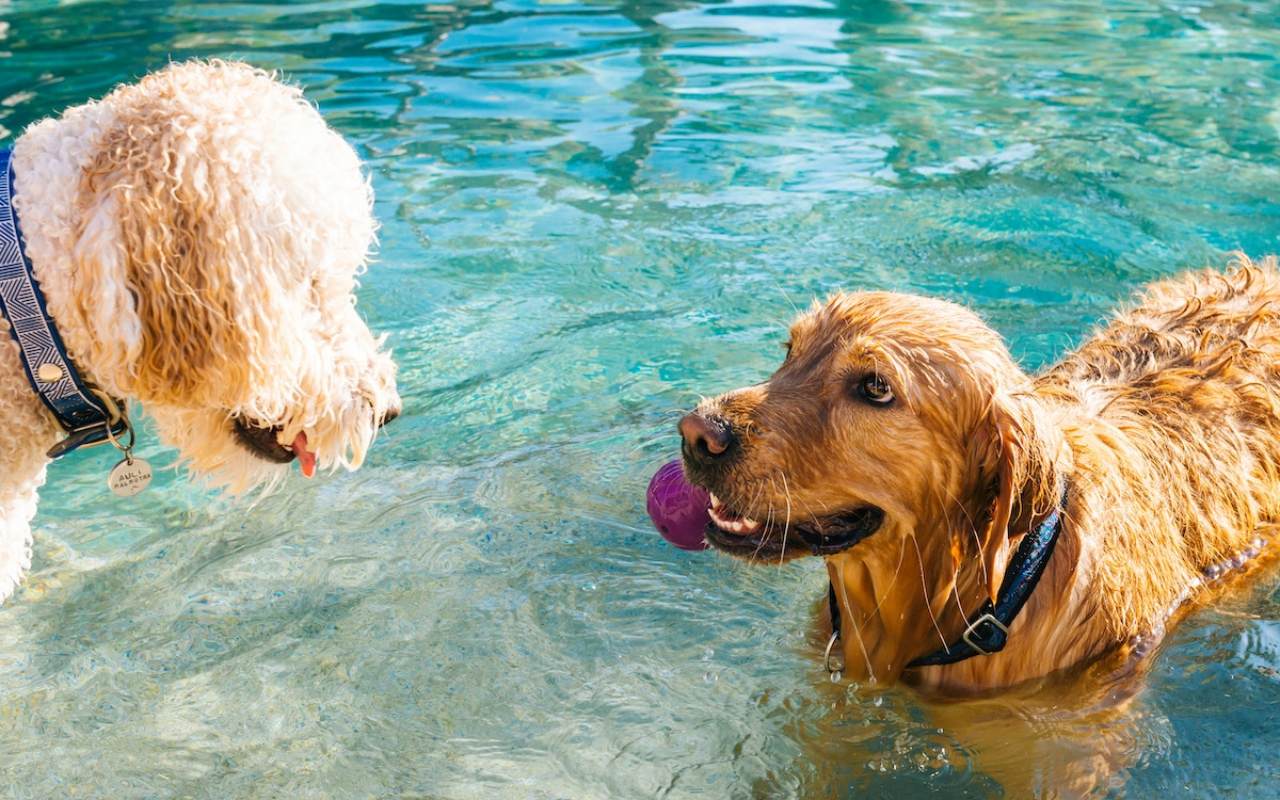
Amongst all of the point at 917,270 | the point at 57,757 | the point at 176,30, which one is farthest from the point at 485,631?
the point at 176,30

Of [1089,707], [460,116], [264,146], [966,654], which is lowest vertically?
[1089,707]

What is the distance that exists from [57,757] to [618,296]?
13.7 ft

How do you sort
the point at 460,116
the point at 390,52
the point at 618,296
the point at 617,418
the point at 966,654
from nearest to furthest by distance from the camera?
1. the point at 966,654
2. the point at 617,418
3. the point at 618,296
4. the point at 460,116
5. the point at 390,52

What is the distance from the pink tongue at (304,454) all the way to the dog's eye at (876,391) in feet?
5.85

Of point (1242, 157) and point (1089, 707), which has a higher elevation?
point (1242, 157)

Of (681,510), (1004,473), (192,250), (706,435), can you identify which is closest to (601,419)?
(681,510)

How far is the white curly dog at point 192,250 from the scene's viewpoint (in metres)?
3.24

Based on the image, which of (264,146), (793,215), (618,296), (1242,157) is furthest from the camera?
(1242,157)

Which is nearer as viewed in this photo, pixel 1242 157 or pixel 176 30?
pixel 1242 157

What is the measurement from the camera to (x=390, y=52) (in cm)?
1249

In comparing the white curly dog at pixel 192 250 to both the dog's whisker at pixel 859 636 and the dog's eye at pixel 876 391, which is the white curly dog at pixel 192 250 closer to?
the dog's eye at pixel 876 391

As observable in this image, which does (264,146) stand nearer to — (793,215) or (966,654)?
(966,654)

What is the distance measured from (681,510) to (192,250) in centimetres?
172

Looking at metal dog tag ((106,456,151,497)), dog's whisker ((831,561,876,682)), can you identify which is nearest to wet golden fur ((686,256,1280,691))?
dog's whisker ((831,561,876,682))
